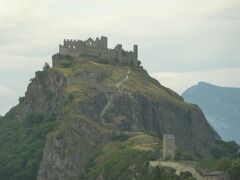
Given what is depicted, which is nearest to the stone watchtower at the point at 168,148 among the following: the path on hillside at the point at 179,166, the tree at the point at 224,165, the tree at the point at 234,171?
the path on hillside at the point at 179,166

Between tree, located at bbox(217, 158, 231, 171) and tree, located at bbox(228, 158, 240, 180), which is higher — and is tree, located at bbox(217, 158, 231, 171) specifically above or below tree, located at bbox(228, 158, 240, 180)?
above

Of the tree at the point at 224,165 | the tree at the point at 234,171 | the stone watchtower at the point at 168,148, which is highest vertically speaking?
the stone watchtower at the point at 168,148

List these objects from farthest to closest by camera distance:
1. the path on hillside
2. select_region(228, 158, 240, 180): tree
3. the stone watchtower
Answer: the stone watchtower
select_region(228, 158, 240, 180): tree
the path on hillside

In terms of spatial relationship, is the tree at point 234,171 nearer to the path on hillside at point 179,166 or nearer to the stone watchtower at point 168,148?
the path on hillside at point 179,166

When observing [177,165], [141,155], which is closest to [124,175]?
[141,155]

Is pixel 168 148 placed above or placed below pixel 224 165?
above

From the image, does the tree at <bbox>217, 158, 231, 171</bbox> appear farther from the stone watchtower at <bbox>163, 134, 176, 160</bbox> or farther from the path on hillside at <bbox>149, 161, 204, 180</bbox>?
the path on hillside at <bbox>149, 161, 204, 180</bbox>

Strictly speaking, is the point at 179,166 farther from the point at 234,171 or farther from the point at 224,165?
the point at 224,165

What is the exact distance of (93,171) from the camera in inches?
7781

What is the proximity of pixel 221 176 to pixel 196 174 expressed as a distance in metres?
4.17

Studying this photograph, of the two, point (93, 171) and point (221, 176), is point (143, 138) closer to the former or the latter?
point (93, 171)

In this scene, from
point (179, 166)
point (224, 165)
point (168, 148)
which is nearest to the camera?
point (179, 166)

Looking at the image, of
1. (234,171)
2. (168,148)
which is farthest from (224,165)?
(168,148)

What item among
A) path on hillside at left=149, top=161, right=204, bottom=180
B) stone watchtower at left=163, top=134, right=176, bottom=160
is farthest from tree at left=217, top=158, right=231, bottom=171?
path on hillside at left=149, top=161, right=204, bottom=180
